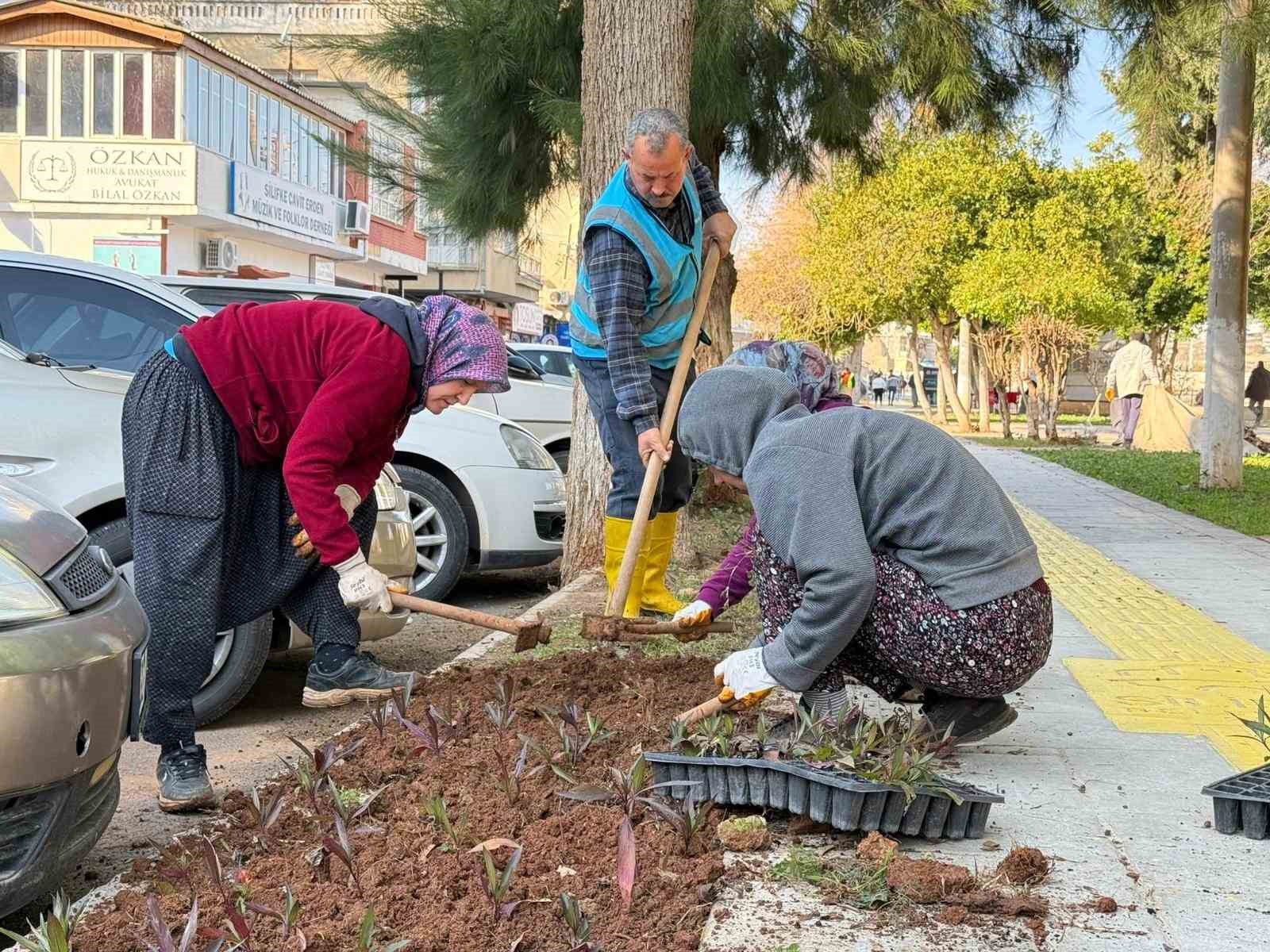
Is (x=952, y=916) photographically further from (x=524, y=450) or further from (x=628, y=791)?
(x=524, y=450)

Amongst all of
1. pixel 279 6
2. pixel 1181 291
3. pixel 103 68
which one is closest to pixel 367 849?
pixel 103 68

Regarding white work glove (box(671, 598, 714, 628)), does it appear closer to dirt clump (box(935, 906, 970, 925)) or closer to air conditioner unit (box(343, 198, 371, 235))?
dirt clump (box(935, 906, 970, 925))

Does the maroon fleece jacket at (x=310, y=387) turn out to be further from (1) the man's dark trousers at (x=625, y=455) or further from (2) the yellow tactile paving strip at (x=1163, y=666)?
(2) the yellow tactile paving strip at (x=1163, y=666)

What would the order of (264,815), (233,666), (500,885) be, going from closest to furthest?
(500,885) → (264,815) → (233,666)

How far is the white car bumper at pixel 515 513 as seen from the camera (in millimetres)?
7414

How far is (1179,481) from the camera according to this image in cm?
1580

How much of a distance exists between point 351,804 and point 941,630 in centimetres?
149

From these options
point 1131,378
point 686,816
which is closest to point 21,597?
point 686,816

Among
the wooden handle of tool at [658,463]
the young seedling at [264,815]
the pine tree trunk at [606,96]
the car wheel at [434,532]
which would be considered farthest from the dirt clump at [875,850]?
the car wheel at [434,532]

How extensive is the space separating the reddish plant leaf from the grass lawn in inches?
364

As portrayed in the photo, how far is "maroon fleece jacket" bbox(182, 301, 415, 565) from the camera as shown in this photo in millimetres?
3846

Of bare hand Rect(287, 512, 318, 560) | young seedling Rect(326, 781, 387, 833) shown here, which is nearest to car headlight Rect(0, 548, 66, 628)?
young seedling Rect(326, 781, 387, 833)

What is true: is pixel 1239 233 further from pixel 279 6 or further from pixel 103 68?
pixel 279 6

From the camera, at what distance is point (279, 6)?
41.2m
